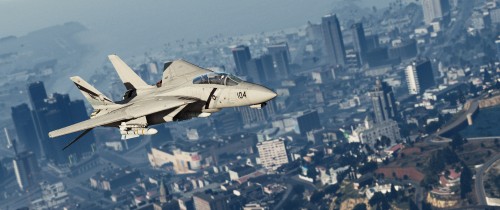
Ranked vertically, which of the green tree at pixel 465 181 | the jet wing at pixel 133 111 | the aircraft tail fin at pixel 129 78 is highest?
the aircraft tail fin at pixel 129 78

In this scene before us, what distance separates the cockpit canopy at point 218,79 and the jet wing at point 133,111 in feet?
3.57

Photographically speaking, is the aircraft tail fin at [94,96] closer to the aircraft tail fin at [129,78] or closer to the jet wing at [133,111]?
the aircraft tail fin at [129,78]

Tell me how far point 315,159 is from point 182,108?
145m

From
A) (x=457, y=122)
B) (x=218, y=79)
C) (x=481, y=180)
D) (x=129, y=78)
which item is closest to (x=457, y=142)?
(x=457, y=122)

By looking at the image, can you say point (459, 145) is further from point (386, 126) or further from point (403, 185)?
point (386, 126)

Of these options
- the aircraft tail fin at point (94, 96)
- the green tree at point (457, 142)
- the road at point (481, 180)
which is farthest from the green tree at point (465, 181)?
the aircraft tail fin at point (94, 96)

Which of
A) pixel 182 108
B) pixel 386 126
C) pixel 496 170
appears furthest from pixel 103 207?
pixel 182 108

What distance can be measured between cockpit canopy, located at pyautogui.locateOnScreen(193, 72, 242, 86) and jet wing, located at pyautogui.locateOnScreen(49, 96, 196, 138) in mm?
1088

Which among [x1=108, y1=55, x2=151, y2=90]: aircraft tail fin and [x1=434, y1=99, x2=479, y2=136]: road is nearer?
[x1=108, y1=55, x2=151, y2=90]: aircraft tail fin

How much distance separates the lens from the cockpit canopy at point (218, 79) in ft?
140

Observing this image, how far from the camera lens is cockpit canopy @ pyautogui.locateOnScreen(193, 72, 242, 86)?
42.7 m

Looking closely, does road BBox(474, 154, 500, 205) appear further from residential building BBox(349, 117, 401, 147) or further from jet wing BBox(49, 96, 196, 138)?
jet wing BBox(49, 96, 196, 138)

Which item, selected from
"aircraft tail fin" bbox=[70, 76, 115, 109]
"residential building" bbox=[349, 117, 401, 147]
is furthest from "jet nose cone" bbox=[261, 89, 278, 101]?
"residential building" bbox=[349, 117, 401, 147]

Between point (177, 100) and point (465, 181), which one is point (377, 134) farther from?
point (177, 100)
